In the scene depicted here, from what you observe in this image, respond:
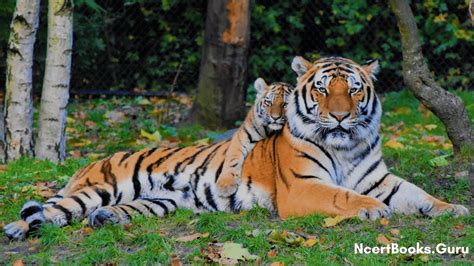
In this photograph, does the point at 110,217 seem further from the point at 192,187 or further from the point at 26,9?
the point at 26,9

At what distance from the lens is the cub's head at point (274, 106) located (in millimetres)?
6414

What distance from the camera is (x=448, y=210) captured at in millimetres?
5574

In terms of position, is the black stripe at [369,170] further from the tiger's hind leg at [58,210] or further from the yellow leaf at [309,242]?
the tiger's hind leg at [58,210]

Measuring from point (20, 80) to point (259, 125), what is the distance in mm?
2713

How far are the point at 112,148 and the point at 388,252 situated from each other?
502cm

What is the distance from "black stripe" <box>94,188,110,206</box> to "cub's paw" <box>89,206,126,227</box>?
349 millimetres

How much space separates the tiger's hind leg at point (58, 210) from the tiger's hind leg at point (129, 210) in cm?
20

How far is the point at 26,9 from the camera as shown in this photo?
7957 millimetres

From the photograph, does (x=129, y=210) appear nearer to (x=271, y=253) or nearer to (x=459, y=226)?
(x=271, y=253)

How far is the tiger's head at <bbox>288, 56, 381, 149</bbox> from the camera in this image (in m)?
5.83

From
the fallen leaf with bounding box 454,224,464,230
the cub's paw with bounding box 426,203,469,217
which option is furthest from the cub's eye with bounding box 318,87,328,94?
the fallen leaf with bounding box 454,224,464,230

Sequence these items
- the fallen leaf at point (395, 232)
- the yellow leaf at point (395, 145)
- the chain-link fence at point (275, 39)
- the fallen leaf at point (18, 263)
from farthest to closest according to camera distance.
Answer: the chain-link fence at point (275, 39) < the yellow leaf at point (395, 145) < the fallen leaf at point (395, 232) < the fallen leaf at point (18, 263)

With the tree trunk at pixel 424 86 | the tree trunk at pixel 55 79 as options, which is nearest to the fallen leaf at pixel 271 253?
the tree trunk at pixel 424 86

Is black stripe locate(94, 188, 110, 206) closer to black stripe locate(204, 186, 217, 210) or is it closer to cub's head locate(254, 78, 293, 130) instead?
black stripe locate(204, 186, 217, 210)
